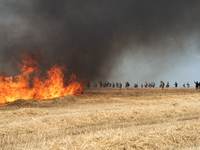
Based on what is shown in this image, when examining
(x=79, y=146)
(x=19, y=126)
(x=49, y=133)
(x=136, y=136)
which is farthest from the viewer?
(x=19, y=126)

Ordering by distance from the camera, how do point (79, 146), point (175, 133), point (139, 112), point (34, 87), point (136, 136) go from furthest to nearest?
point (34, 87) → point (139, 112) → point (175, 133) → point (136, 136) → point (79, 146)

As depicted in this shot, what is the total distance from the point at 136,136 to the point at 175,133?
163cm

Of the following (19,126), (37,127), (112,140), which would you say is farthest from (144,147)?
(19,126)

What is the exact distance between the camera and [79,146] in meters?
5.23

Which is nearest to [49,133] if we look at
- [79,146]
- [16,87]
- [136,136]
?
[79,146]

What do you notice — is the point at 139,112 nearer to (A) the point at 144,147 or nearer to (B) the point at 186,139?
(B) the point at 186,139

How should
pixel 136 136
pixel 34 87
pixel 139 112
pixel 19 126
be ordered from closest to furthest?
1. pixel 136 136
2. pixel 19 126
3. pixel 139 112
4. pixel 34 87

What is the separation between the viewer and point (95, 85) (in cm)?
6150

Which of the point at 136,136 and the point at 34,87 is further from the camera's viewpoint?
the point at 34,87

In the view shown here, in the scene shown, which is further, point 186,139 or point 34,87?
point 34,87

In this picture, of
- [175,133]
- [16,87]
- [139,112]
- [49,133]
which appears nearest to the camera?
[175,133]

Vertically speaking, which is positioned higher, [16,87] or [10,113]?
[16,87]

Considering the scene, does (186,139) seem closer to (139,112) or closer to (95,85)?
(139,112)

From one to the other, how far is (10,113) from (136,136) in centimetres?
954
